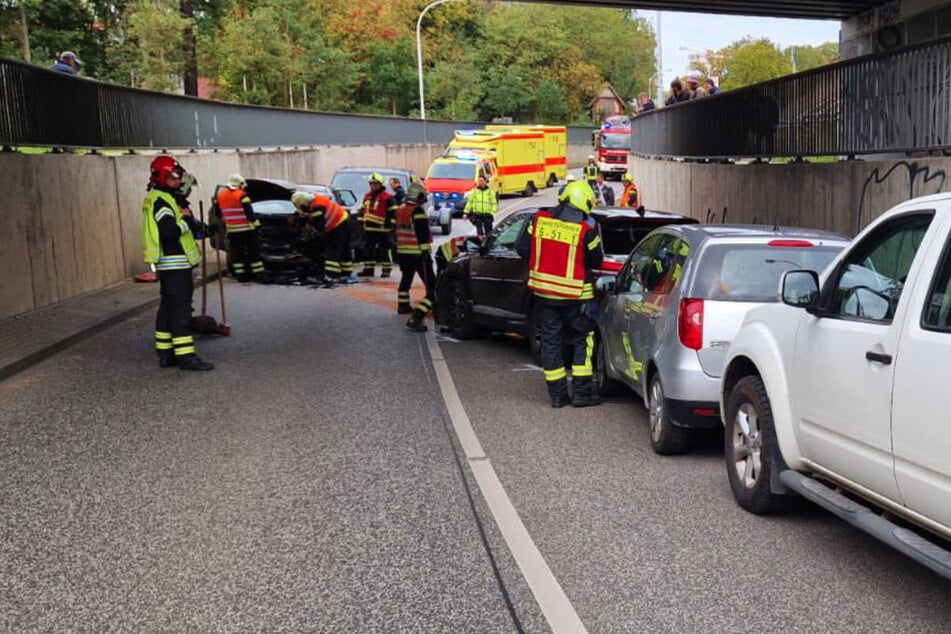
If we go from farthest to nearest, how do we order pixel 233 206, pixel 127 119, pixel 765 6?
1. pixel 765 6
2. pixel 127 119
3. pixel 233 206

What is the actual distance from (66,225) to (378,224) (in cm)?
595

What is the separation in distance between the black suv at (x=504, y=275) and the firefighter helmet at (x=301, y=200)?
7.35m

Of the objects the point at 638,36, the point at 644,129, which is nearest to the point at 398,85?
the point at 644,129

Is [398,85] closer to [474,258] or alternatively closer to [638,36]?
[638,36]

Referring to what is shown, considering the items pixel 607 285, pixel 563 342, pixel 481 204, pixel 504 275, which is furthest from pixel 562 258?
pixel 481 204

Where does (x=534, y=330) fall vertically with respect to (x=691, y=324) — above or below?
below

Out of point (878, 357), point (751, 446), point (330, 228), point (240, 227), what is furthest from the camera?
point (330, 228)

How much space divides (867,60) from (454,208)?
26.6 metres

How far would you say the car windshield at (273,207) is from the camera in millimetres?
21375

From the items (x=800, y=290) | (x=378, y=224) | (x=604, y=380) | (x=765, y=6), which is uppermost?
(x=765, y=6)

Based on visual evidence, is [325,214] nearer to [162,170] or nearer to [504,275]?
[504,275]

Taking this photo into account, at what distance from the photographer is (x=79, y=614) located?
4941 mm

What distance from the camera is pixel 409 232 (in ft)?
48.5

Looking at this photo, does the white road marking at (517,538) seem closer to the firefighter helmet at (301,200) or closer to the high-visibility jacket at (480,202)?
the firefighter helmet at (301,200)
